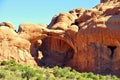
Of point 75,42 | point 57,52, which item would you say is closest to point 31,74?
point 75,42

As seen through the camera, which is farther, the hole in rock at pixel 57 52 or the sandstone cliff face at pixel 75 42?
the hole in rock at pixel 57 52

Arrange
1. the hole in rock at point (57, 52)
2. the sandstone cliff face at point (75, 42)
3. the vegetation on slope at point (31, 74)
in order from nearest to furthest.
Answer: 1. the vegetation on slope at point (31, 74)
2. the sandstone cliff face at point (75, 42)
3. the hole in rock at point (57, 52)

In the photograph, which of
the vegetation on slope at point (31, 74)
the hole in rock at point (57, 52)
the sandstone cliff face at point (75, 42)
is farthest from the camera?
the hole in rock at point (57, 52)

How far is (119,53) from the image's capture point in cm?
4284

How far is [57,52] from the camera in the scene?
49.9 m

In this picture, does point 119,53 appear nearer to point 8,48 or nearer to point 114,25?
point 114,25

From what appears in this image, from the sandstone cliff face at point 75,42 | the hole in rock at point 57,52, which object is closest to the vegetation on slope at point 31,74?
the sandstone cliff face at point 75,42

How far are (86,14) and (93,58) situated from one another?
23.5 ft

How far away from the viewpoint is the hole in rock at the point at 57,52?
49.2 meters

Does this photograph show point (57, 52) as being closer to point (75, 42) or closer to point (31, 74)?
point (75, 42)

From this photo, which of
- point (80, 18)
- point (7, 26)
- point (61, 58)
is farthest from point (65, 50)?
point (7, 26)

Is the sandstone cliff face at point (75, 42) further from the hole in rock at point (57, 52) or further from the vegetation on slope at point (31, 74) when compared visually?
the vegetation on slope at point (31, 74)

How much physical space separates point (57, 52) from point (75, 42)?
4.11m

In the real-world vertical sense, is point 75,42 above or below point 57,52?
above
